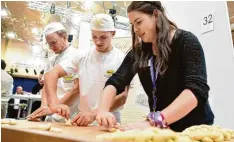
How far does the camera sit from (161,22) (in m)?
1.08

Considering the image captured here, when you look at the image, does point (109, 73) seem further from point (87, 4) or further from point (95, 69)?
point (87, 4)

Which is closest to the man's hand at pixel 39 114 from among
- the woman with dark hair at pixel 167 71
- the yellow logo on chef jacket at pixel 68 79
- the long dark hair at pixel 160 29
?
the woman with dark hair at pixel 167 71

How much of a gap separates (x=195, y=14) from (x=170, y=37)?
977 mm

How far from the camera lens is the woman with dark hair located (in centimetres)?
93

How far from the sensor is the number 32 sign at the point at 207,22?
1.78m

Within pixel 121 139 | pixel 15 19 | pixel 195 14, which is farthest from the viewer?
pixel 15 19

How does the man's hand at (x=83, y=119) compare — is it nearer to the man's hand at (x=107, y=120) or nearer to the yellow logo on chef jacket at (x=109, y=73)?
the man's hand at (x=107, y=120)

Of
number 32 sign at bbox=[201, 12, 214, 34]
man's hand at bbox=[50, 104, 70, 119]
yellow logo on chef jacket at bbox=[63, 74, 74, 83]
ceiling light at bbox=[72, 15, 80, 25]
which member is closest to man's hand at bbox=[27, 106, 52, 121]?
man's hand at bbox=[50, 104, 70, 119]

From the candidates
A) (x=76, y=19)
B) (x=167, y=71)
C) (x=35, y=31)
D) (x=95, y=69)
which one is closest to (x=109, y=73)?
(x=95, y=69)

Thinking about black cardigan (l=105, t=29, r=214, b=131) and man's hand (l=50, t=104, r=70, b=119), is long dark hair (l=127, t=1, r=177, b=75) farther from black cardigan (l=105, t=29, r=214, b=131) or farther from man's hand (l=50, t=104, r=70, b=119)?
man's hand (l=50, t=104, r=70, b=119)

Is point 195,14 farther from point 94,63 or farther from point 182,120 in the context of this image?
point 182,120

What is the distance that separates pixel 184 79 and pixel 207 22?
940 millimetres

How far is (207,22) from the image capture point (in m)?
1.82

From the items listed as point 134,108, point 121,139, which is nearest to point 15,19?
point 134,108
